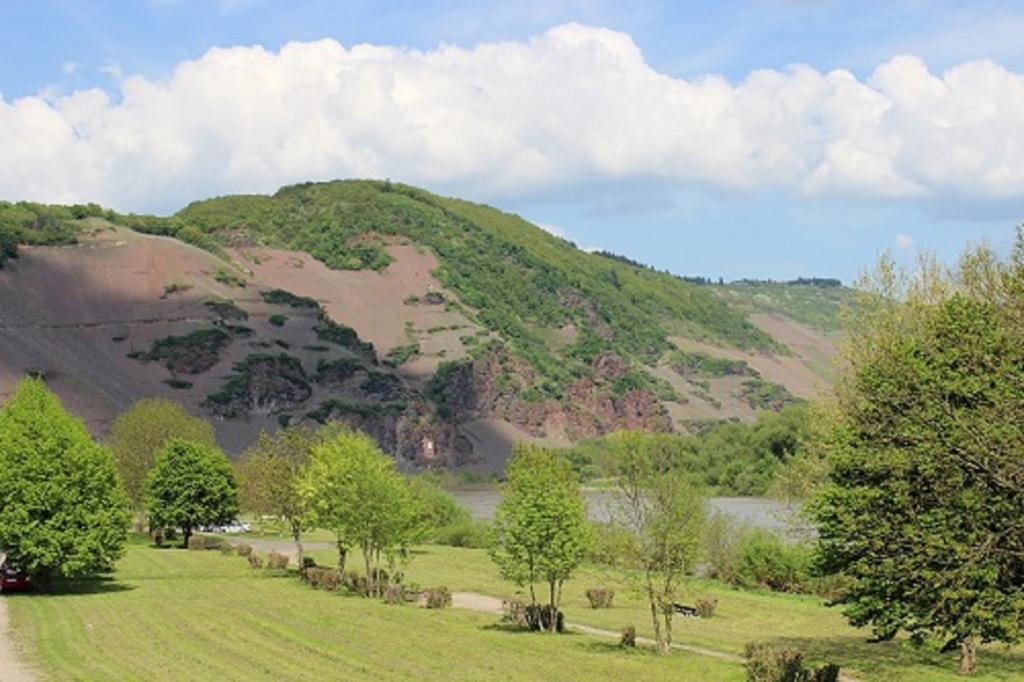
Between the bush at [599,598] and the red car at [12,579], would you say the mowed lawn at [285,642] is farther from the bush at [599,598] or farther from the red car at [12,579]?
the bush at [599,598]

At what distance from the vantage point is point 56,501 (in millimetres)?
55562

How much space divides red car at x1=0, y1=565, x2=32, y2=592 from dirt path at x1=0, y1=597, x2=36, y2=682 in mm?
13329

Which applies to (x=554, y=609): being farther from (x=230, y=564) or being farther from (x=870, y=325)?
(x=230, y=564)

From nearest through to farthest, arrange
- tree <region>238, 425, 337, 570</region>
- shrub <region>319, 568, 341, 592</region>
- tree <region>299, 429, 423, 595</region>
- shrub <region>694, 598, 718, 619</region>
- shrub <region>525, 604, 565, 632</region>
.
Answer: shrub <region>525, 604, 565, 632</region>
shrub <region>694, 598, 718, 619</region>
tree <region>299, 429, 423, 595</region>
shrub <region>319, 568, 341, 592</region>
tree <region>238, 425, 337, 570</region>

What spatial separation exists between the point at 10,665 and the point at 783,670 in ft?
72.4

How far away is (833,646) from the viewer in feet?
143

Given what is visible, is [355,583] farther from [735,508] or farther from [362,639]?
[735,508]

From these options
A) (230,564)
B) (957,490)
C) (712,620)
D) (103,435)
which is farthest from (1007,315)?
(103,435)

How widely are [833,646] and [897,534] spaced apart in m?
20.5

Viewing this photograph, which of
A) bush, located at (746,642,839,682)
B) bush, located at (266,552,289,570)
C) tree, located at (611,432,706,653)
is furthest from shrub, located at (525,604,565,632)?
bush, located at (266,552,289,570)

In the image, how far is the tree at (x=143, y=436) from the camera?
332ft

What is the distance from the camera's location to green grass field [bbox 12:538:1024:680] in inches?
1396

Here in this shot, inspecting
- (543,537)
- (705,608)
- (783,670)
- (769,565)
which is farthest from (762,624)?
(783,670)

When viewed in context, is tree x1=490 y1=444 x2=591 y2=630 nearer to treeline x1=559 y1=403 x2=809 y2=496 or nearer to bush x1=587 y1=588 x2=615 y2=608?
bush x1=587 y1=588 x2=615 y2=608
